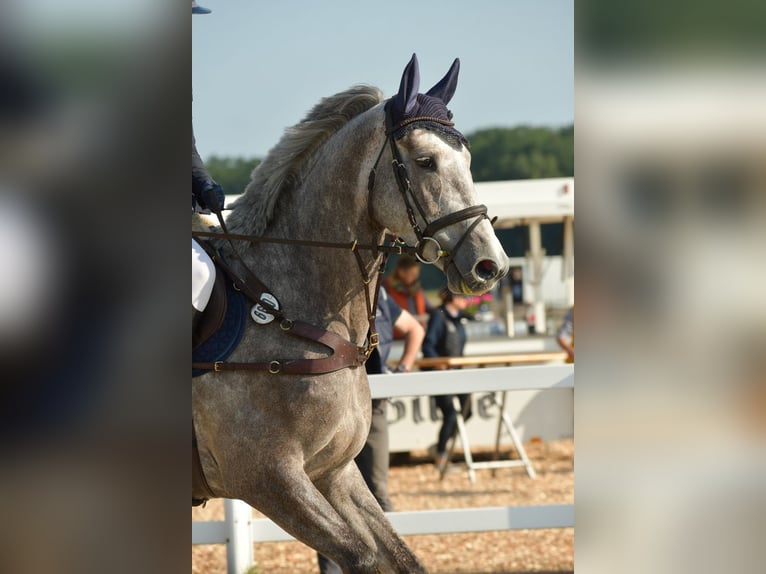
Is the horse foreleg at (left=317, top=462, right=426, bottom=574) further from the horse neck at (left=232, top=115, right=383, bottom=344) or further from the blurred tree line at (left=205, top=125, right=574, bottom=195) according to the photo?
the blurred tree line at (left=205, top=125, right=574, bottom=195)

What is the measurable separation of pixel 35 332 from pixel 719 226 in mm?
711

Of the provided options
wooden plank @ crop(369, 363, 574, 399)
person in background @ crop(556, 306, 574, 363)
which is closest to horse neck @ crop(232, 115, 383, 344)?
wooden plank @ crop(369, 363, 574, 399)

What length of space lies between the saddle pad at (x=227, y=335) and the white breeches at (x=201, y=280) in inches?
4.0

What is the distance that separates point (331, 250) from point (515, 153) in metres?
43.7

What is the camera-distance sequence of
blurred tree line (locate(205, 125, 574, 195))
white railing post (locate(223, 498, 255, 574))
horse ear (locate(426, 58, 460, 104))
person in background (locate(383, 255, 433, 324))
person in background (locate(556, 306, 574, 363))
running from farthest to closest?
1. blurred tree line (locate(205, 125, 574, 195))
2. person in background (locate(556, 306, 574, 363))
3. person in background (locate(383, 255, 433, 324))
4. white railing post (locate(223, 498, 255, 574))
5. horse ear (locate(426, 58, 460, 104))

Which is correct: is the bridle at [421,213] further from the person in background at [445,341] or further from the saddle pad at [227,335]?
the person in background at [445,341]

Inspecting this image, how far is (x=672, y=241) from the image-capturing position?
3.17 feet

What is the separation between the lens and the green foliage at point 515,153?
45719 millimetres

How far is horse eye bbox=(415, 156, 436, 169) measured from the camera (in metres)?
3.07

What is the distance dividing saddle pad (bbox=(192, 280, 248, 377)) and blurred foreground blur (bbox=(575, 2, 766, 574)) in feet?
7.39

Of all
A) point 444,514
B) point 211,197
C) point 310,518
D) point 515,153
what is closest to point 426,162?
point 211,197

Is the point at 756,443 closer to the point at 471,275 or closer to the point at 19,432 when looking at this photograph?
the point at 19,432

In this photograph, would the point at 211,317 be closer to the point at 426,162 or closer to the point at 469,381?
the point at 426,162

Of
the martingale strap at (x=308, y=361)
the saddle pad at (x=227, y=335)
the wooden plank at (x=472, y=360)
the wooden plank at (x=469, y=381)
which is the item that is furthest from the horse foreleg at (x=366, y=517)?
the wooden plank at (x=472, y=360)
